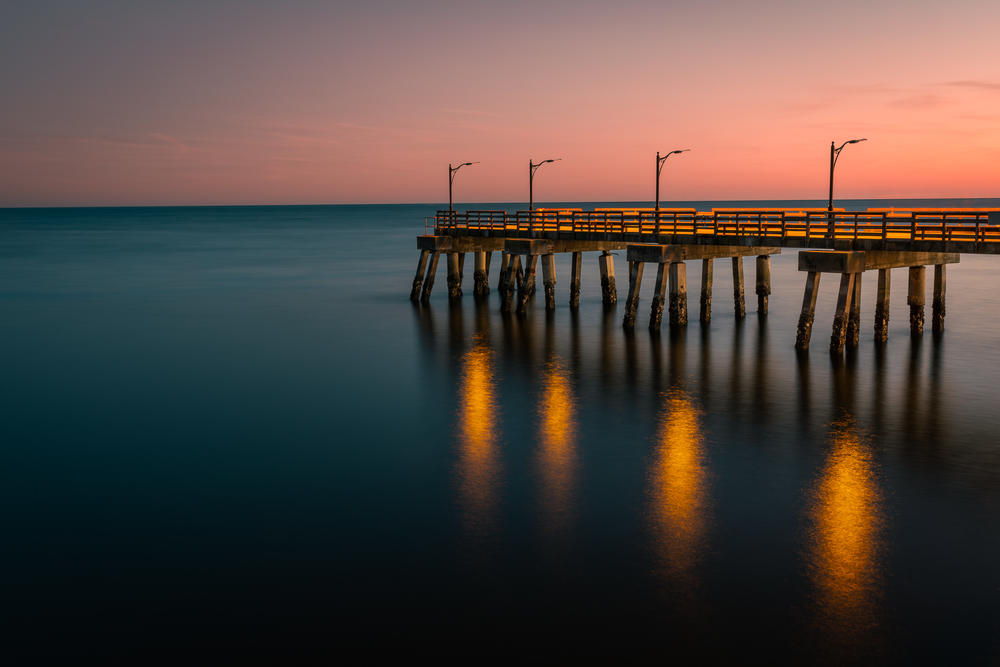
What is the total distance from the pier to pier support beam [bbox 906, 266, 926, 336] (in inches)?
1.7

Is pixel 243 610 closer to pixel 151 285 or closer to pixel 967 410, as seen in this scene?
pixel 967 410

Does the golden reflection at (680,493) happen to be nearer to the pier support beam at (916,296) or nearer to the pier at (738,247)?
the pier at (738,247)

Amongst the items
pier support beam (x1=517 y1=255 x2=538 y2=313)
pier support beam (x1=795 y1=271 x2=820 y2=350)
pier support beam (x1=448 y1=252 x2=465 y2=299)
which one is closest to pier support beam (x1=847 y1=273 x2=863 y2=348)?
pier support beam (x1=795 y1=271 x2=820 y2=350)

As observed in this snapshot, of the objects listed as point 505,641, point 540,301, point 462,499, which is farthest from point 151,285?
point 505,641

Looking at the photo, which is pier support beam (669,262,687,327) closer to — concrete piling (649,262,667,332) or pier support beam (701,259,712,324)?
concrete piling (649,262,667,332)

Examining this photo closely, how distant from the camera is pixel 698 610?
1427 centimetres

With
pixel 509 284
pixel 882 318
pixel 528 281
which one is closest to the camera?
pixel 882 318

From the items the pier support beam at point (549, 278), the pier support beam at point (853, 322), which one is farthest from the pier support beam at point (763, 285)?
the pier support beam at point (549, 278)

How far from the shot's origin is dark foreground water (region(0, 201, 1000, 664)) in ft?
45.2

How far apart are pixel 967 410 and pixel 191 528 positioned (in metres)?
22.5

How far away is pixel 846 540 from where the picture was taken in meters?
17.1

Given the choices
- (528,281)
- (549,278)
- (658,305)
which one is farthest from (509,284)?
(658,305)

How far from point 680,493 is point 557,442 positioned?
498 centimetres

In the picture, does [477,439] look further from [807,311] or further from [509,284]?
[509,284]
